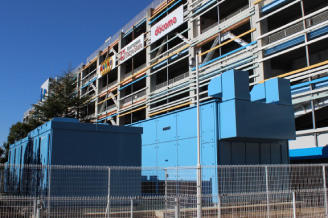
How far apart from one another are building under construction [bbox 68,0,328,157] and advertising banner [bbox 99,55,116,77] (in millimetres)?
85

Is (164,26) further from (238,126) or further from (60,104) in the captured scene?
(238,126)

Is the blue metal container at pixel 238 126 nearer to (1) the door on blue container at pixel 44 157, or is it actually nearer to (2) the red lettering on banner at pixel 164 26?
(1) the door on blue container at pixel 44 157

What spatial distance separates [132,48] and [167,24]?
7.08m

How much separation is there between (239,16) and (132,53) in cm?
1541

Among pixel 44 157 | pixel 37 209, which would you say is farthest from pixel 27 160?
pixel 37 209

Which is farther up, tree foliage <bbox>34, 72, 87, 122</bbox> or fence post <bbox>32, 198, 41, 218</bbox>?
tree foliage <bbox>34, 72, 87, 122</bbox>

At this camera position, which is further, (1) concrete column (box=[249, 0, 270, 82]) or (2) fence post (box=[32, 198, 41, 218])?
(1) concrete column (box=[249, 0, 270, 82])

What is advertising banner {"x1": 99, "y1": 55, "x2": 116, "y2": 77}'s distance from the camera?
40875 mm

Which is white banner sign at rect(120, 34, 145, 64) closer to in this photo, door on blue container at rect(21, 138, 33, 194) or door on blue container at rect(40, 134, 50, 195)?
door on blue container at rect(21, 138, 33, 194)

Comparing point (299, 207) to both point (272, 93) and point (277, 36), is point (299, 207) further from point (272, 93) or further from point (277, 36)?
point (277, 36)

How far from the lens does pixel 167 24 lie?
103 feet

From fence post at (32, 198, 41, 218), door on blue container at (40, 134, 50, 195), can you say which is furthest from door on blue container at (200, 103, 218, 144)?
fence post at (32, 198, 41, 218)

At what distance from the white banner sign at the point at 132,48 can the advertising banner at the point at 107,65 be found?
2.18 m

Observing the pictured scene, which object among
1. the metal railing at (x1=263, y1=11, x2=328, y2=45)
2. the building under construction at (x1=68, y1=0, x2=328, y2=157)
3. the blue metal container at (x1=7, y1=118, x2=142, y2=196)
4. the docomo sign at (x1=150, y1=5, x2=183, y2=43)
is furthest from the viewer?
the docomo sign at (x1=150, y1=5, x2=183, y2=43)
